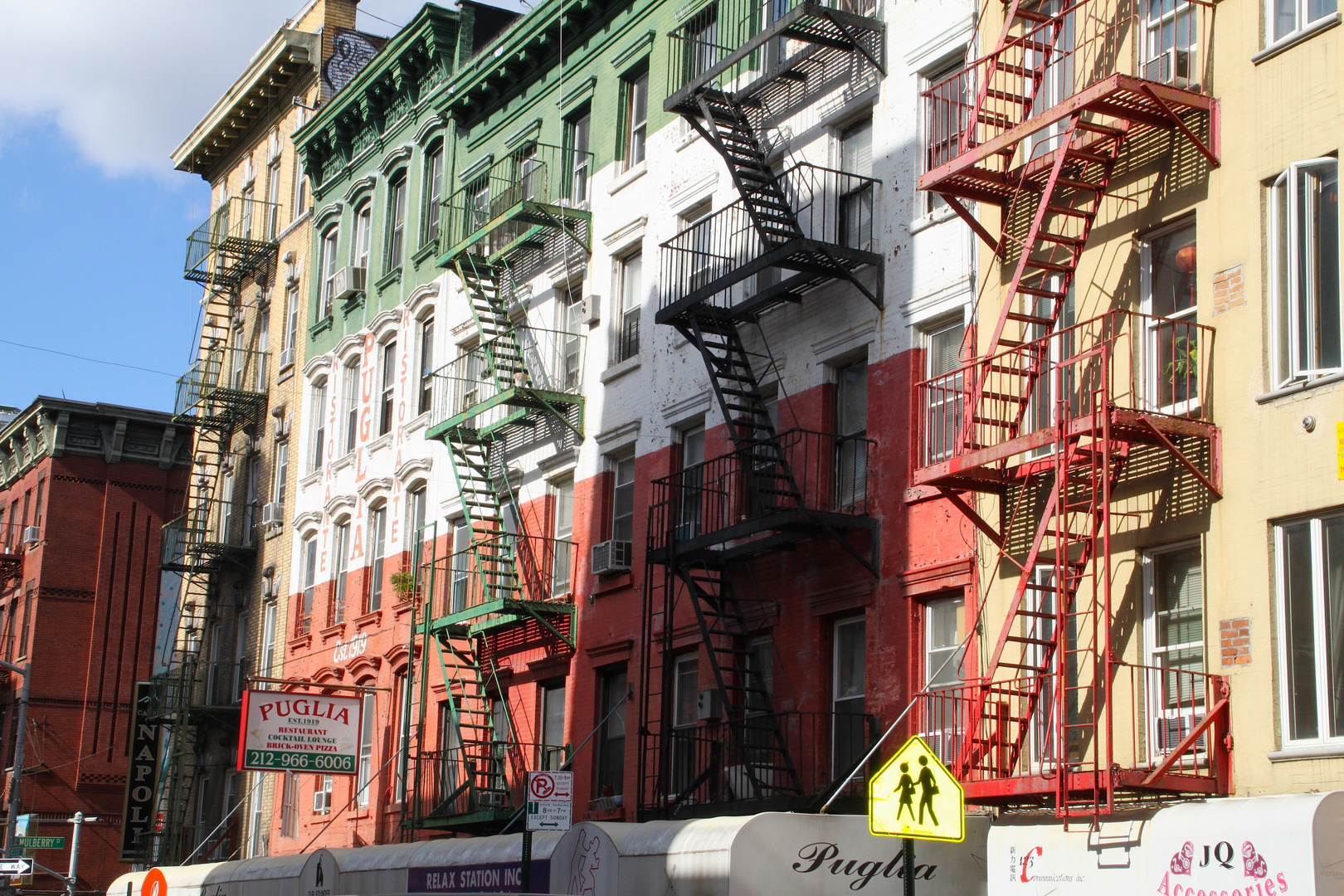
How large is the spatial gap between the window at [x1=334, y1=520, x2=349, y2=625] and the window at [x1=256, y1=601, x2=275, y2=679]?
312 centimetres

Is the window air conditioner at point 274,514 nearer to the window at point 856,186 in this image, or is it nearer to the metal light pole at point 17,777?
the metal light pole at point 17,777

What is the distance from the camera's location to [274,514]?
38.7 meters

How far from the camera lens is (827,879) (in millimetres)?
16188

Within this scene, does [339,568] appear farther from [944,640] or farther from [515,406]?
[944,640]

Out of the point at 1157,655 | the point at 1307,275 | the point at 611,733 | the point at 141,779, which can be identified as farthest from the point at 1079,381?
the point at 141,779

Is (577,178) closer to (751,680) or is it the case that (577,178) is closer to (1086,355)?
(751,680)

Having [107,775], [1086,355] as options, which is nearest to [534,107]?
[1086,355]

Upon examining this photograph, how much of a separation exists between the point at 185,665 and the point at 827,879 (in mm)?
26176

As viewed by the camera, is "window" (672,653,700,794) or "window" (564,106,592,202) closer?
"window" (672,653,700,794)

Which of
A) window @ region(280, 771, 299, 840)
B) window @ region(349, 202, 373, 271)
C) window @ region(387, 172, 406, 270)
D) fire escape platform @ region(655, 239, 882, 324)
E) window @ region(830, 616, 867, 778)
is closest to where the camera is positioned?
window @ region(830, 616, 867, 778)

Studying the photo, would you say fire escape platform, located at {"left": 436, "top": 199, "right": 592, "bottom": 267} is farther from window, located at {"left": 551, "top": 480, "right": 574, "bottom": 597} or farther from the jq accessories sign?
the jq accessories sign

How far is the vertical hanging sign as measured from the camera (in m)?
38.3

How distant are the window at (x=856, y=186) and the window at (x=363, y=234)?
1681cm

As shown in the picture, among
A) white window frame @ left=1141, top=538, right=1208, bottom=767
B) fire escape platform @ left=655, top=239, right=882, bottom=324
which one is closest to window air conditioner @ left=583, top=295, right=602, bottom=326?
fire escape platform @ left=655, top=239, right=882, bottom=324
